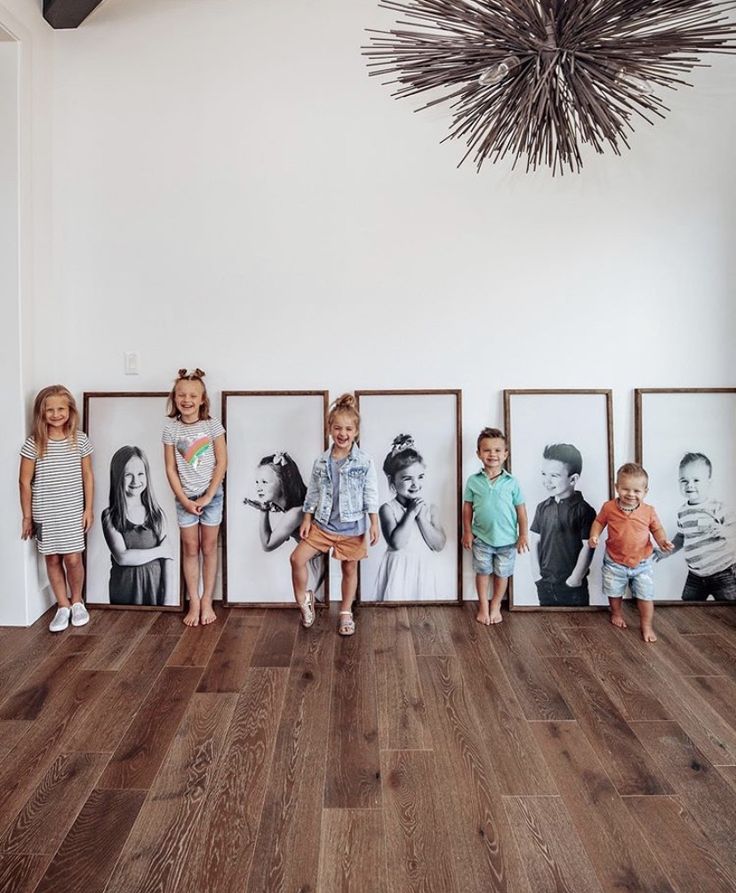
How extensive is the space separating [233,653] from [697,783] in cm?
186

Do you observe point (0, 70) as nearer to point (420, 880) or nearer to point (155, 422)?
point (155, 422)

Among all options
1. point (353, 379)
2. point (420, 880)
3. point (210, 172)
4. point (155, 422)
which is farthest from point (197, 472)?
point (420, 880)

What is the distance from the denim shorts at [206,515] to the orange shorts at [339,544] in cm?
48

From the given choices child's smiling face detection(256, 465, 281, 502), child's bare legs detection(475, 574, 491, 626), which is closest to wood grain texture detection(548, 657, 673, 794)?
child's bare legs detection(475, 574, 491, 626)

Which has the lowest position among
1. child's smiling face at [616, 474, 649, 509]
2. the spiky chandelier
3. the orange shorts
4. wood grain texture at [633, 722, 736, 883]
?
wood grain texture at [633, 722, 736, 883]

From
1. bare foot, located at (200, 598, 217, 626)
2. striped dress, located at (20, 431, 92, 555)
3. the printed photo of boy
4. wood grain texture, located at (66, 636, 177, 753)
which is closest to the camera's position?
wood grain texture, located at (66, 636, 177, 753)

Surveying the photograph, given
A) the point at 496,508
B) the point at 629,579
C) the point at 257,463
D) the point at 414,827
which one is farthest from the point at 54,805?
the point at 629,579

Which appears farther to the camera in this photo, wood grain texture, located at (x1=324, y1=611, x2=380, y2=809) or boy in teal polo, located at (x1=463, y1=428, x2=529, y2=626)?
boy in teal polo, located at (x1=463, y1=428, x2=529, y2=626)

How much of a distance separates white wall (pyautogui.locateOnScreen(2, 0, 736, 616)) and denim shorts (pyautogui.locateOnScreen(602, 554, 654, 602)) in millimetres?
713

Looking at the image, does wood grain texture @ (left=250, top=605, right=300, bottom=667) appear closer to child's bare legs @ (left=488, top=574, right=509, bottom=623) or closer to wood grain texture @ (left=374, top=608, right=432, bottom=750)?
wood grain texture @ (left=374, top=608, right=432, bottom=750)

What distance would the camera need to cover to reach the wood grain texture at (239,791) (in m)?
1.74

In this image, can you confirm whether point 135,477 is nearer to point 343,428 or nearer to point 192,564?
point 192,564

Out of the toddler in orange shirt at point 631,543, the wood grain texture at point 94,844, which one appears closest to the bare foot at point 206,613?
the wood grain texture at point 94,844

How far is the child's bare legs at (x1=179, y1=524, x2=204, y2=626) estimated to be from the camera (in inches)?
133
